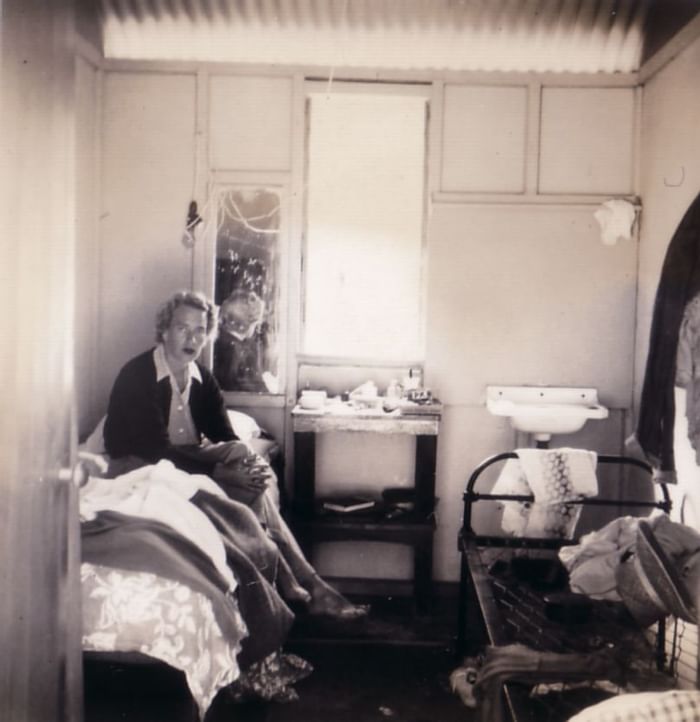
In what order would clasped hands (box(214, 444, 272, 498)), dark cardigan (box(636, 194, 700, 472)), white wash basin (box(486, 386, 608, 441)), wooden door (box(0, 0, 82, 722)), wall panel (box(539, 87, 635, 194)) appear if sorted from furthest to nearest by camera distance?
wall panel (box(539, 87, 635, 194)), white wash basin (box(486, 386, 608, 441)), clasped hands (box(214, 444, 272, 498)), dark cardigan (box(636, 194, 700, 472)), wooden door (box(0, 0, 82, 722))

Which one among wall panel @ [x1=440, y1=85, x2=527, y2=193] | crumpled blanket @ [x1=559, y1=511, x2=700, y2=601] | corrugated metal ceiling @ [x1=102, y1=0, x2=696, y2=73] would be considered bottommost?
crumpled blanket @ [x1=559, y1=511, x2=700, y2=601]

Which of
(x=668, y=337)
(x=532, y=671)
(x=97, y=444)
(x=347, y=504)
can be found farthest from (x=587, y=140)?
(x=532, y=671)

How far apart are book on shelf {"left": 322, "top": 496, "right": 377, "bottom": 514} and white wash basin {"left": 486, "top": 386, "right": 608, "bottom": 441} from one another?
874mm

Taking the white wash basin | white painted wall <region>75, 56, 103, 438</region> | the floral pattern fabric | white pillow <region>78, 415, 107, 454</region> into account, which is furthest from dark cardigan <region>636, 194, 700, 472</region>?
white painted wall <region>75, 56, 103, 438</region>

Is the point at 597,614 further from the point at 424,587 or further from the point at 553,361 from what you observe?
the point at 553,361

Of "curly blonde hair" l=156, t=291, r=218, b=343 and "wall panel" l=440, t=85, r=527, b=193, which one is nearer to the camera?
"curly blonde hair" l=156, t=291, r=218, b=343

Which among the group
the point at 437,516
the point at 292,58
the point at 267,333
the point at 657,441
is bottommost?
the point at 437,516

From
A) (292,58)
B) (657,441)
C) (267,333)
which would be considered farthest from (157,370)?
(657,441)

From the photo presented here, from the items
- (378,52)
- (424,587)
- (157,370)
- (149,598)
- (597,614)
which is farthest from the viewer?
(378,52)

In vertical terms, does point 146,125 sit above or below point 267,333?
above

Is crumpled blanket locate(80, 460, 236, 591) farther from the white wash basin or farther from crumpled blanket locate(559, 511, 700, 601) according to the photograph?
the white wash basin

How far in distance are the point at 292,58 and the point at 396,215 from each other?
1114mm

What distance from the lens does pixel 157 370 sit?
397 centimetres

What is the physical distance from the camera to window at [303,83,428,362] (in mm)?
4805
